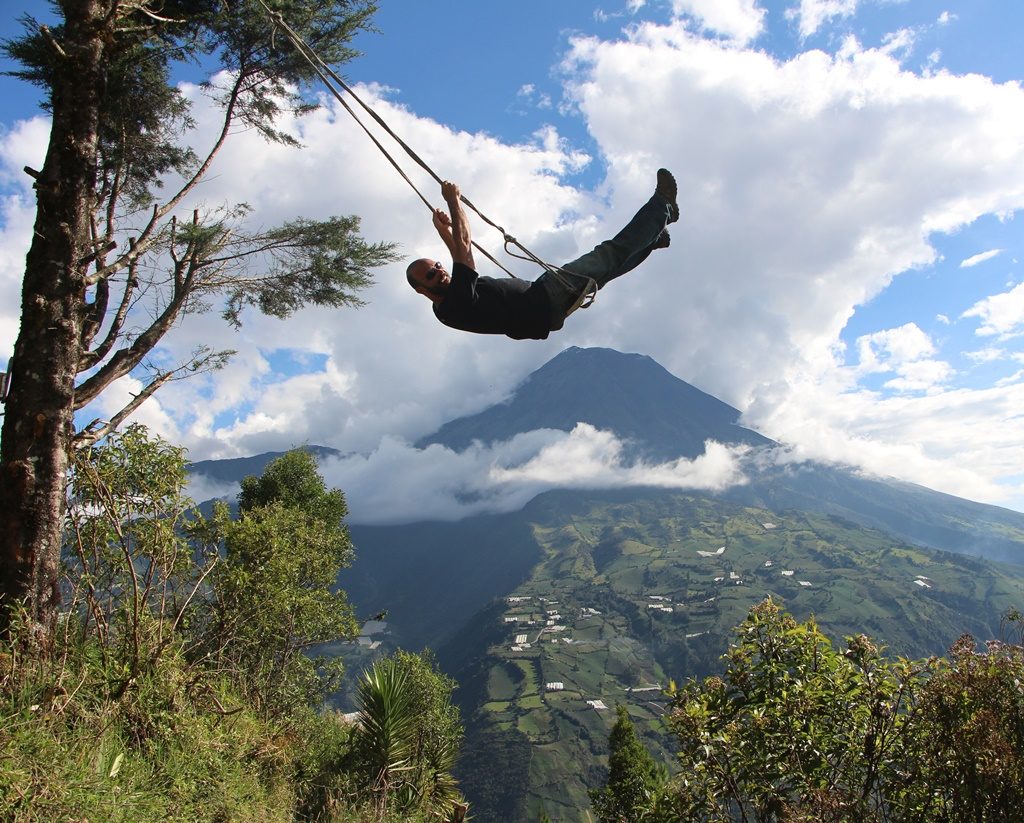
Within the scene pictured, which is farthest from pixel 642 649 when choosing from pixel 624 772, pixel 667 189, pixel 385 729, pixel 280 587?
Answer: pixel 667 189

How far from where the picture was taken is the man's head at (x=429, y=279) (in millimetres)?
4777

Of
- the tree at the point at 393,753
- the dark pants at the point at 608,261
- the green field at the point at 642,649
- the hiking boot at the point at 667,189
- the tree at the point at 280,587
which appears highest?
the hiking boot at the point at 667,189

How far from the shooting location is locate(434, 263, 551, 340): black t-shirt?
4.61 m

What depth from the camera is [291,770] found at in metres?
7.85

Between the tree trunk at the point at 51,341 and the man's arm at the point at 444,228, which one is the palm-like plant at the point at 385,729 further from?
the man's arm at the point at 444,228

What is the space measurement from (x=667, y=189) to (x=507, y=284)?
1.85m

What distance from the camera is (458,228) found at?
458cm

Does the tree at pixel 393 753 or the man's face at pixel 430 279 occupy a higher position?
the man's face at pixel 430 279

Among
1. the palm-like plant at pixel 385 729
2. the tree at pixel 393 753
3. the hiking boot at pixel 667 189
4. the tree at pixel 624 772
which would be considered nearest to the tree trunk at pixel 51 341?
the hiking boot at pixel 667 189

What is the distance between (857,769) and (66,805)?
4.38m

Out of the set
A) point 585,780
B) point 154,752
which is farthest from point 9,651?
point 585,780

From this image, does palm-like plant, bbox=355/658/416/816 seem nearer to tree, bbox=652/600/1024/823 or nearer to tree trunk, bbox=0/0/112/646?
tree trunk, bbox=0/0/112/646

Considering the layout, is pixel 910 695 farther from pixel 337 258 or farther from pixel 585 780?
pixel 585 780

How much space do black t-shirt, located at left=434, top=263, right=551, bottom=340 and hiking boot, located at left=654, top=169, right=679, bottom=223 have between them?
63.1 inches
